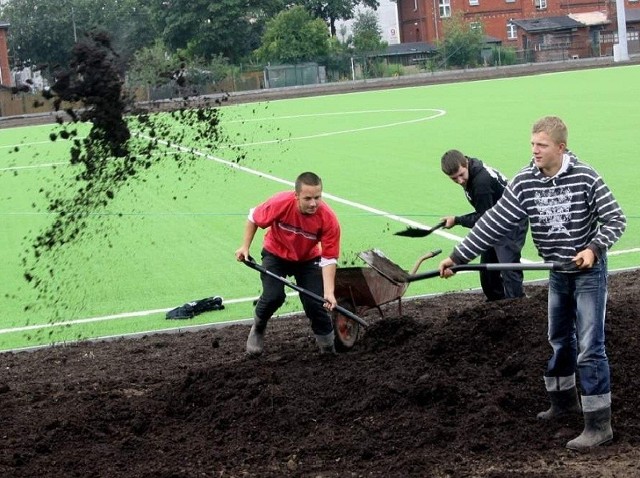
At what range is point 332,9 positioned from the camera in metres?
97.1

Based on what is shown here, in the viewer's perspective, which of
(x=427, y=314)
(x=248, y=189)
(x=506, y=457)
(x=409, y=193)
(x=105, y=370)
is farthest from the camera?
(x=248, y=189)

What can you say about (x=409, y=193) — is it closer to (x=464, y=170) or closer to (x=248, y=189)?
(x=248, y=189)

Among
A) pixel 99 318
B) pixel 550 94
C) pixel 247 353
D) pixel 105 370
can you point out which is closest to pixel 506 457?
pixel 247 353

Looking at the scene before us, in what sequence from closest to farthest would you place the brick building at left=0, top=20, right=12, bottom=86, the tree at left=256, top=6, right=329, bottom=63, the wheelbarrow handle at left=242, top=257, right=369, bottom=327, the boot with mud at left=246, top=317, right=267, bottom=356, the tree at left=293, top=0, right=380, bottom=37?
the wheelbarrow handle at left=242, top=257, right=369, bottom=327 < the boot with mud at left=246, top=317, right=267, bottom=356 < the brick building at left=0, top=20, right=12, bottom=86 < the tree at left=256, top=6, right=329, bottom=63 < the tree at left=293, top=0, right=380, bottom=37

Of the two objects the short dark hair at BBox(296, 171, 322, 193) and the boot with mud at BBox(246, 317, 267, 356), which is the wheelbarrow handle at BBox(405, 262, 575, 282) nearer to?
the short dark hair at BBox(296, 171, 322, 193)

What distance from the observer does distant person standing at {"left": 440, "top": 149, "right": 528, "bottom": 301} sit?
9.42m

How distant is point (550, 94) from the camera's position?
37.3 metres

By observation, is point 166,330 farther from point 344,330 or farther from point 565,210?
point 565,210

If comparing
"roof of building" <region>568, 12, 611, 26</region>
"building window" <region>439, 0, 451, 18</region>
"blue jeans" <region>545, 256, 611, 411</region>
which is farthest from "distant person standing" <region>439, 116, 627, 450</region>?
"building window" <region>439, 0, 451, 18</region>

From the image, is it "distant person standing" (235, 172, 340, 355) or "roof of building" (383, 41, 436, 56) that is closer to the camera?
"distant person standing" (235, 172, 340, 355)

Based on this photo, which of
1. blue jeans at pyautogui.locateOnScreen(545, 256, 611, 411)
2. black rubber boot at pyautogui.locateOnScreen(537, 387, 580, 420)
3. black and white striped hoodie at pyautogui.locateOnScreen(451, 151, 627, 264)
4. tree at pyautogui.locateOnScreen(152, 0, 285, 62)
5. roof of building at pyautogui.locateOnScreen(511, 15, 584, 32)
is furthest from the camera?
roof of building at pyautogui.locateOnScreen(511, 15, 584, 32)

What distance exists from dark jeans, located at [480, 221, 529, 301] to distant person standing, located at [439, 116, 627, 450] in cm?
277

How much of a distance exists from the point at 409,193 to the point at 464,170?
915 centimetres

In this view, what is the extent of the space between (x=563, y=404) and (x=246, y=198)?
42.7 feet
